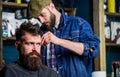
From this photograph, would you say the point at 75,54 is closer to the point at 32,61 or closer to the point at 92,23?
the point at 32,61

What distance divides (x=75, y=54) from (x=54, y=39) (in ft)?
0.74

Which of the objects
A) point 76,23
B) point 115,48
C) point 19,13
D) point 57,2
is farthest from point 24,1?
point 115,48

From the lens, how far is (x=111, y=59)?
394 cm

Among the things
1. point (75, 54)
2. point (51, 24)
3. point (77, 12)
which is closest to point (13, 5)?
point (77, 12)

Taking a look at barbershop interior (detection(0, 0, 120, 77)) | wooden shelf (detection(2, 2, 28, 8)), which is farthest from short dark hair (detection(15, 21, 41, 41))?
wooden shelf (detection(2, 2, 28, 8))

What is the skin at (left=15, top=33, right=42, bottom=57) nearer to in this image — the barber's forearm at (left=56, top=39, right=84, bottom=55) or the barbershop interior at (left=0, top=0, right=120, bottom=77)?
the barber's forearm at (left=56, top=39, right=84, bottom=55)

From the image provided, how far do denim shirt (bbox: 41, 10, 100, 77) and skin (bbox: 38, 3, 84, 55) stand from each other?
0.04 metres

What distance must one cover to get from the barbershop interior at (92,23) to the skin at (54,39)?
0.84 metres

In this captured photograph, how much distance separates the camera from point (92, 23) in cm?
339

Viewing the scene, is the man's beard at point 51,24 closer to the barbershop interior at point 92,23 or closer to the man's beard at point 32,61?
the man's beard at point 32,61

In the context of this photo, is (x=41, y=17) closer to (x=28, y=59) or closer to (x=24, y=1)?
(x=28, y=59)

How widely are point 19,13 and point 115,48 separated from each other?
4.64ft

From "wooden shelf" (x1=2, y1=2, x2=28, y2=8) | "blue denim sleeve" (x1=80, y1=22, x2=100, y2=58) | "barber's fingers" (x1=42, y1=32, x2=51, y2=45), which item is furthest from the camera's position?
"wooden shelf" (x1=2, y1=2, x2=28, y2=8)

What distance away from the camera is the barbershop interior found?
3123 mm
